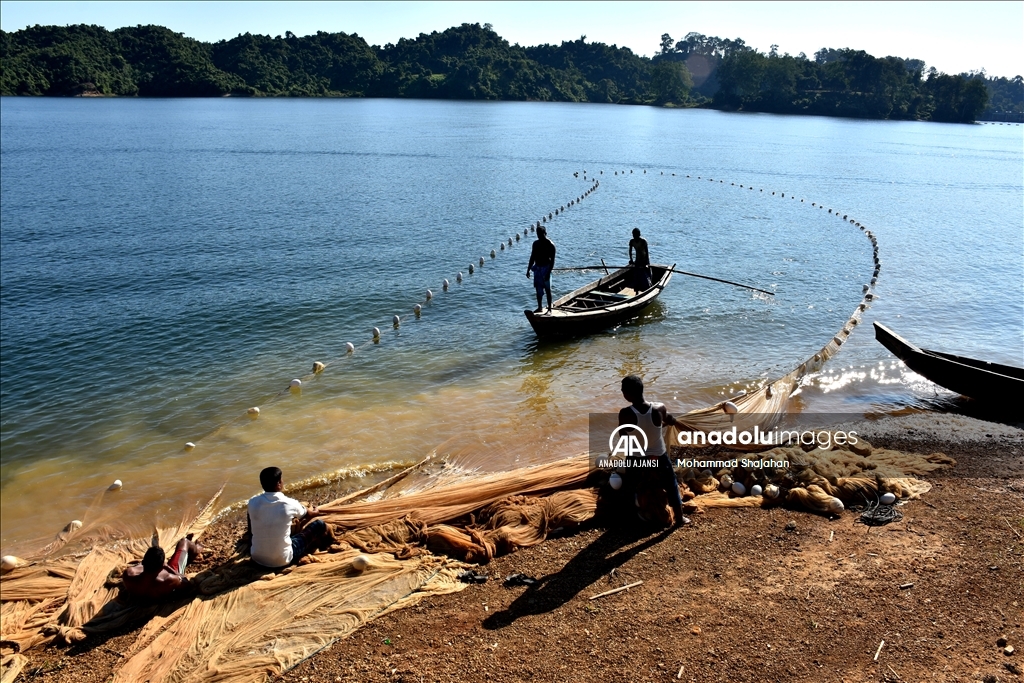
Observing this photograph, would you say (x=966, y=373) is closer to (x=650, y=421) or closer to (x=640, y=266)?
(x=640, y=266)

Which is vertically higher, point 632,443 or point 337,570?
point 632,443

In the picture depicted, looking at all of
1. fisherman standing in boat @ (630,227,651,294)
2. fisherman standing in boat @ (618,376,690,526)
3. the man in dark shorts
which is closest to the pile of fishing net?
fisherman standing in boat @ (618,376,690,526)

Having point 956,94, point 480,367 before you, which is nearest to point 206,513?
point 480,367

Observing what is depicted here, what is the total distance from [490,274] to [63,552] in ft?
55.8

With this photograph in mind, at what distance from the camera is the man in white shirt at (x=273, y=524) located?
25.2 feet

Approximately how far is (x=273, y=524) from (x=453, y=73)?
15448 centimetres

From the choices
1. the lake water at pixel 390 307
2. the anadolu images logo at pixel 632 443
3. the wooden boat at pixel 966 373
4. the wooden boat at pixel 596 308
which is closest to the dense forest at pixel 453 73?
the lake water at pixel 390 307

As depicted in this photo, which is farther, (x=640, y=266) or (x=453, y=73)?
(x=453, y=73)

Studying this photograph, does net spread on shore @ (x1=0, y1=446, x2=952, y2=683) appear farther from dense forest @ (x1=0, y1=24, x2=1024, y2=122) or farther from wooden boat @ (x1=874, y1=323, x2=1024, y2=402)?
dense forest @ (x1=0, y1=24, x2=1024, y2=122)

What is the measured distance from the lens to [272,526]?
7.77 meters

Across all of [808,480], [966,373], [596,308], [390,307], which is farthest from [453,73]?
[808,480]

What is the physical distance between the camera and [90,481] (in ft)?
39.2

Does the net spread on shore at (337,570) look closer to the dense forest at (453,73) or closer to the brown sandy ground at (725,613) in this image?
the brown sandy ground at (725,613)

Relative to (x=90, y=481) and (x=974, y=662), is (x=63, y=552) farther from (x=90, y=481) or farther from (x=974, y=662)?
(x=974, y=662)
